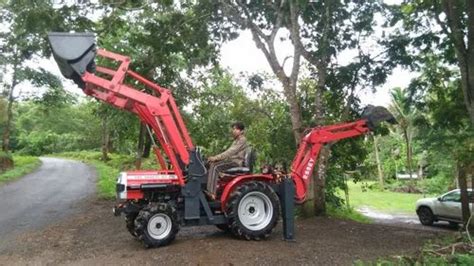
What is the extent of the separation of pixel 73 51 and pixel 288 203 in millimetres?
4616

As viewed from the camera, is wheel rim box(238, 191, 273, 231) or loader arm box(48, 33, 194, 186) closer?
loader arm box(48, 33, 194, 186)

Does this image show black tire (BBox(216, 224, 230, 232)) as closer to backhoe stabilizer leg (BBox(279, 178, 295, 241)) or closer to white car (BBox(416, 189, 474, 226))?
backhoe stabilizer leg (BBox(279, 178, 295, 241))

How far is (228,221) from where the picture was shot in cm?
950

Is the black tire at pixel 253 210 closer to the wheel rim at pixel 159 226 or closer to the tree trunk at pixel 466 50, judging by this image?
the wheel rim at pixel 159 226

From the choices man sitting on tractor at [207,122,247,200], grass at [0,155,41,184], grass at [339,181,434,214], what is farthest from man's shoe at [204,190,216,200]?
grass at [339,181,434,214]

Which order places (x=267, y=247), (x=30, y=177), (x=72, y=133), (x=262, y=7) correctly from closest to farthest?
1. (x=267, y=247)
2. (x=262, y=7)
3. (x=30, y=177)
4. (x=72, y=133)

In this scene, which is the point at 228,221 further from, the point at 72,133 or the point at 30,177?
the point at 72,133

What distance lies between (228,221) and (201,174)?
3.23 ft

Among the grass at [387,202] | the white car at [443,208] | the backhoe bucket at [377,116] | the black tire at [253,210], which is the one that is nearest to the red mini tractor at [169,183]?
the black tire at [253,210]

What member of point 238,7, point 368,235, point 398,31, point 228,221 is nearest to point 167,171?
point 228,221

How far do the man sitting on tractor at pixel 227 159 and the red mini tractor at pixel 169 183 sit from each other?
113mm

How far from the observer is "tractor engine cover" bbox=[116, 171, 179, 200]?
9.23 m

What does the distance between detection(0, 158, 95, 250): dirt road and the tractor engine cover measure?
3.29m

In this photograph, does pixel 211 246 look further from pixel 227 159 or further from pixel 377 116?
pixel 377 116
